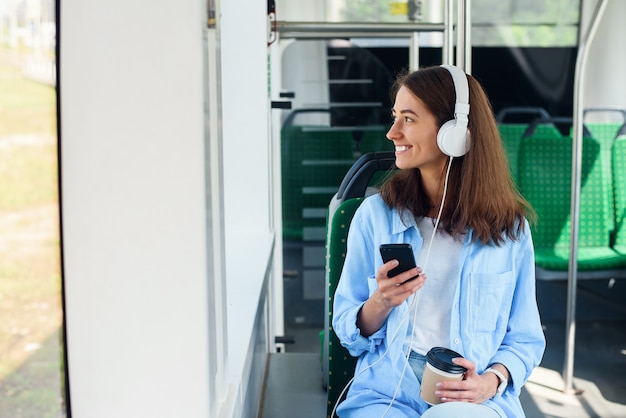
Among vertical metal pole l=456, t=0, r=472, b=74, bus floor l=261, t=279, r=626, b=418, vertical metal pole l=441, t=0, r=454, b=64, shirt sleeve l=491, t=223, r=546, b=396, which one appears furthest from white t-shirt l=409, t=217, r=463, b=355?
vertical metal pole l=441, t=0, r=454, b=64

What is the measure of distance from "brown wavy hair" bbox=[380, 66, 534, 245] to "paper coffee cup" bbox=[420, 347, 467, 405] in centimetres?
25

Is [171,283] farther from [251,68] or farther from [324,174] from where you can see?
[324,174]

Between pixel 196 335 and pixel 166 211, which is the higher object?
pixel 166 211

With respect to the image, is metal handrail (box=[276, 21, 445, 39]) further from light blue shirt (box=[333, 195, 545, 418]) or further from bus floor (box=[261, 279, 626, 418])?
light blue shirt (box=[333, 195, 545, 418])

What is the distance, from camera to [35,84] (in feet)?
3.15

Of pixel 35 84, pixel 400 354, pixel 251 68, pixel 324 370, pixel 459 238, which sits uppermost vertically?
pixel 251 68

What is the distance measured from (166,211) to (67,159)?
5.7 inches

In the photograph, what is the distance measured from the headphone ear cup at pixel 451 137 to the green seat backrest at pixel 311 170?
3.02 metres

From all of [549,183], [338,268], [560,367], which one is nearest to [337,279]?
[338,268]

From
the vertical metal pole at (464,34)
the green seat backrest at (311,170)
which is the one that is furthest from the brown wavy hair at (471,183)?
the green seat backrest at (311,170)

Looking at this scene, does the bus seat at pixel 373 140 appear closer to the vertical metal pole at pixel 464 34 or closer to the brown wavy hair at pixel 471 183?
the vertical metal pole at pixel 464 34

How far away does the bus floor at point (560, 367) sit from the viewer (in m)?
2.24

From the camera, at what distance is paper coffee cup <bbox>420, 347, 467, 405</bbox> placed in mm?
1299

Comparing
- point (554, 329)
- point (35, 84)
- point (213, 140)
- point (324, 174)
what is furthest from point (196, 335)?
point (554, 329)
